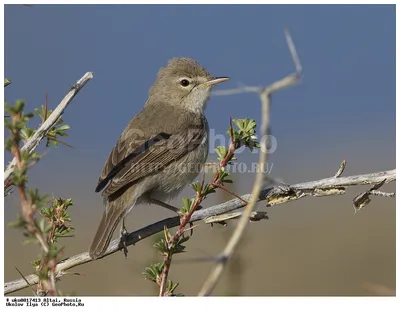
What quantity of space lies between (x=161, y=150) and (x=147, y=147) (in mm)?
117

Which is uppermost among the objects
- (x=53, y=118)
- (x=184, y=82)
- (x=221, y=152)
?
(x=184, y=82)

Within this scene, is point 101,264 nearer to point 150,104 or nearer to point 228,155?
point 150,104

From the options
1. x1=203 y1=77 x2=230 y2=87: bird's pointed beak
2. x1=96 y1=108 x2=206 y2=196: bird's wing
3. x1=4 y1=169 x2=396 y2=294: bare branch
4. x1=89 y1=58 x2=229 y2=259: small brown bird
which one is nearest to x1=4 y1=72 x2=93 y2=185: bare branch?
x1=4 y1=169 x2=396 y2=294: bare branch

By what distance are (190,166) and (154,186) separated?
0.37 m

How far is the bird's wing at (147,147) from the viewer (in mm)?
4355

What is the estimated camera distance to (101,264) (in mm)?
7105

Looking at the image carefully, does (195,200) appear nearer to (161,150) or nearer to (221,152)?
(221,152)

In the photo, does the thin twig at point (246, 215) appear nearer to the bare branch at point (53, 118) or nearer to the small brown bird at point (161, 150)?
the bare branch at point (53, 118)

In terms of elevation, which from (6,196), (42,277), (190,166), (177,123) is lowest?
(42,277)

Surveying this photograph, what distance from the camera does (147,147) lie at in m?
4.67

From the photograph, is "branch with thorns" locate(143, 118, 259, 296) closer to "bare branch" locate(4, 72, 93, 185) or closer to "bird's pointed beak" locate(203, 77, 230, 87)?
"bare branch" locate(4, 72, 93, 185)

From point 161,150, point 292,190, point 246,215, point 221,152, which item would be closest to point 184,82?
point 161,150

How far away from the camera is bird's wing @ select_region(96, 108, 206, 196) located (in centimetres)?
436

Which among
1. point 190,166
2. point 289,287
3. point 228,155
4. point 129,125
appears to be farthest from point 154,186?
point 289,287
